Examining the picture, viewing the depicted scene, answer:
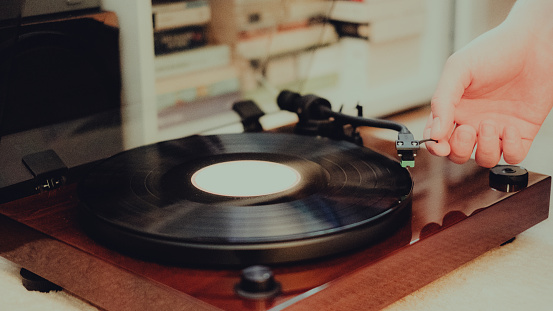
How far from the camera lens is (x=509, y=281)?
846 mm

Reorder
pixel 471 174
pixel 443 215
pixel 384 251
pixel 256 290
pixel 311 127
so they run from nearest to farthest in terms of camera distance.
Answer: pixel 256 290 < pixel 384 251 < pixel 443 215 < pixel 471 174 < pixel 311 127

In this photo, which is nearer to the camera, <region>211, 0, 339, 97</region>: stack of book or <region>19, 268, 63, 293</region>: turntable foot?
<region>19, 268, 63, 293</region>: turntable foot

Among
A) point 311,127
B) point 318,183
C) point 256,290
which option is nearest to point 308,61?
point 311,127

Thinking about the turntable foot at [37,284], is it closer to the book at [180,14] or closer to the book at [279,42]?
the book at [180,14]

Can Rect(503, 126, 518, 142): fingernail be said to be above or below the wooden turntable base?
above

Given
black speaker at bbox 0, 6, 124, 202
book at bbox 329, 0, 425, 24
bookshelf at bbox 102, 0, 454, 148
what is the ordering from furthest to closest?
1. book at bbox 329, 0, 425, 24
2. bookshelf at bbox 102, 0, 454, 148
3. black speaker at bbox 0, 6, 124, 202

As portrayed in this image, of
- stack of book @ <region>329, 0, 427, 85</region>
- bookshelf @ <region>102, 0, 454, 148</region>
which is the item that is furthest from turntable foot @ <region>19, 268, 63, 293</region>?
stack of book @ <region>329, 0, 427, 85</region>

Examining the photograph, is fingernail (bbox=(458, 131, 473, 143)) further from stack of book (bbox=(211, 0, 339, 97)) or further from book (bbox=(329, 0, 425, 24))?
book (bbox=(329, 0, 425, 24))

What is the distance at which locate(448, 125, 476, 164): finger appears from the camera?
89 centimetres

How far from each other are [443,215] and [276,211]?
23cm

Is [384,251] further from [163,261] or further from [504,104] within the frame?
[504,104]

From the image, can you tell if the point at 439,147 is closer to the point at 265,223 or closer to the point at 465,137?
the point at 465,137

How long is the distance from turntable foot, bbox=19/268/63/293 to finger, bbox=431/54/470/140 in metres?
0.53

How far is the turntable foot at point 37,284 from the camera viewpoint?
851 mm
